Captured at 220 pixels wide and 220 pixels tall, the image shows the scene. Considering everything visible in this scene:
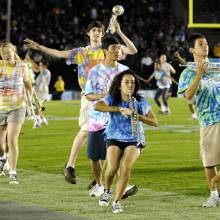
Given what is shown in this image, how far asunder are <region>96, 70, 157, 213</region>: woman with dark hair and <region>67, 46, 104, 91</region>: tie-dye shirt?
2.22m

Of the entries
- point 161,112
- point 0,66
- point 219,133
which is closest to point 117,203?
point 219,133

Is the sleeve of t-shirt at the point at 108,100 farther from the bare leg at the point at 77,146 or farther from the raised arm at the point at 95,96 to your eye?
the bare leg at the point at 77,146

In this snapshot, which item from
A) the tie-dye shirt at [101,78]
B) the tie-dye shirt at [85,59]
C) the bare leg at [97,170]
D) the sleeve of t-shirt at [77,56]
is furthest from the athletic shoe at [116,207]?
the sleeve of t-shirt at [77,56]

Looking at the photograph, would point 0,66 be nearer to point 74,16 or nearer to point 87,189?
point 87,189

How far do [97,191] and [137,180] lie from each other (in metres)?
1.89

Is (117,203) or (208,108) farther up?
(208,108)

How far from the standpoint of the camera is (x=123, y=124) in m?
10.3

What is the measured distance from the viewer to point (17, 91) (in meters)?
13.5

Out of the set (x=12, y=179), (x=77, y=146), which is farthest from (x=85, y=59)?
(x=12, y=179)

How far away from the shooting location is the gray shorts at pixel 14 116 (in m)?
13.2

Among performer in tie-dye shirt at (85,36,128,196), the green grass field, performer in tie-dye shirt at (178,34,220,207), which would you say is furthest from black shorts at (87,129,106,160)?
performer in tie-dye shirt at (178,34,220,207)

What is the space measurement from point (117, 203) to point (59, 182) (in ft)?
9.77

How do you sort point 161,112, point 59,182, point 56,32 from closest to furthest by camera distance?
point 59,182
point 161,112
point 56,32

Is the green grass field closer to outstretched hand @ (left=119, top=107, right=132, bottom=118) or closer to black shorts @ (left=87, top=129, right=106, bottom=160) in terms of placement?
black shorts @ (left=87, top=129, right=106, bottom=160)
